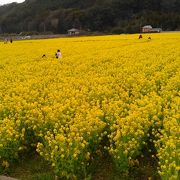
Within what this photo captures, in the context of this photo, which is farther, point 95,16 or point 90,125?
→ point 95,16

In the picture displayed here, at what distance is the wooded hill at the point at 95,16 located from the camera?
85750 mm

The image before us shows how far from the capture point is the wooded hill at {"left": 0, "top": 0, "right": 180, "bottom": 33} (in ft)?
281

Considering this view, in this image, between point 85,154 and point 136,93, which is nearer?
point 85,154

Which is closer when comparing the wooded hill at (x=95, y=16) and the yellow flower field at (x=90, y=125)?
the yellow flower field at (x=90, y=125)

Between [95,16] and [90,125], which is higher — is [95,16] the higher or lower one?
the lower one

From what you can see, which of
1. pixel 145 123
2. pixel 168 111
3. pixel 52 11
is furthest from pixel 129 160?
pixel 52 11

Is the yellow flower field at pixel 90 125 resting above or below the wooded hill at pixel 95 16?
above

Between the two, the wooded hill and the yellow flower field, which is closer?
the yellow flower field

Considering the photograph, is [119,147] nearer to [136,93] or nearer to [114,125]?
[114,125]

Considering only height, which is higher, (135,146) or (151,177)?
(135,146)

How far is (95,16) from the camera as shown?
93.1 m

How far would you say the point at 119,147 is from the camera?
698 cm

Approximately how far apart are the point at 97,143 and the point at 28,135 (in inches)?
65.4

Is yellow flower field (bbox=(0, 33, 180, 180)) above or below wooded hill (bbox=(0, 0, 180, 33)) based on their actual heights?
above
